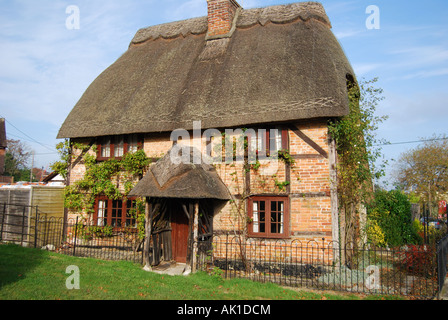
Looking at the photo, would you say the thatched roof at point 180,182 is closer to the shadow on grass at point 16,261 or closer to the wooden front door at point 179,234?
the wooden front door at point 179,234

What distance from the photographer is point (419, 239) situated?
545 inches

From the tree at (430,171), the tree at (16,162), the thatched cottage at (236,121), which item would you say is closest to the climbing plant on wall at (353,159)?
the thatched cottage at (236,121)

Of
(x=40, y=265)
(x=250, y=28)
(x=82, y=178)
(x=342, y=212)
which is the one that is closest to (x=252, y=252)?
(x=342, y=212)

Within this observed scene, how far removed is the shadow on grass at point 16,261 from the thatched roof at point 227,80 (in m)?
4.04

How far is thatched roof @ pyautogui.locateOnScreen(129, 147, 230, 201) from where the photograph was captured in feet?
28.4

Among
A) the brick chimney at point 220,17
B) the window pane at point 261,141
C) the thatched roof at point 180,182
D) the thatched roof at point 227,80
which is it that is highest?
the brick chimney at point 220,17

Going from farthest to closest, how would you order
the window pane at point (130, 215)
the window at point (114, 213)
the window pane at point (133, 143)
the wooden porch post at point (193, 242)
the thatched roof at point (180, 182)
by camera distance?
the window pane at point (133, 143) → the window at point (114, 213) → the window pane at point (130, 215) → the wooden porch post at point (193, 242) → the thatched roof at point (180, 182)

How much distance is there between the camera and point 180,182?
8852 mm

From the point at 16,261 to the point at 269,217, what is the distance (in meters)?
6.68

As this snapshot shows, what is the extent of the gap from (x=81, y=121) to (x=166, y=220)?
484 centimetres

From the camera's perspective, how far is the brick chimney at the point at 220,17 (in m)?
12.6

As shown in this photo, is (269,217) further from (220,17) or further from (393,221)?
(220,17)

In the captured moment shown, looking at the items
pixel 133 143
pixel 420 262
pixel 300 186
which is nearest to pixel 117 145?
pixel 133 143
